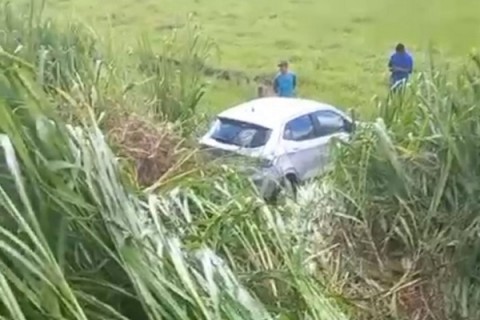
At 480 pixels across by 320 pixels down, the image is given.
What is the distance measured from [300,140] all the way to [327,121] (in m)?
0.26

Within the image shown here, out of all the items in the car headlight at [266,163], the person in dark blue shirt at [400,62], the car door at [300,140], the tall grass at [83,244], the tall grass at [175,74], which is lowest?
the car door at [300,140]

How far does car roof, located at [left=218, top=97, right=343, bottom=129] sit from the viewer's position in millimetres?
→ 6164

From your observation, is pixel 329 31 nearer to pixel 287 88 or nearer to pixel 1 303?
pixel 287 88

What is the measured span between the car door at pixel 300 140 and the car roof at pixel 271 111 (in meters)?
0.05

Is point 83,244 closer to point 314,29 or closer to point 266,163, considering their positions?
point 266,163

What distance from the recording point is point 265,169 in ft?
10.0

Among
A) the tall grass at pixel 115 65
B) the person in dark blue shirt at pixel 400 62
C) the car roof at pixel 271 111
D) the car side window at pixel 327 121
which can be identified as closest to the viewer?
the tall grass at pixel 115 65

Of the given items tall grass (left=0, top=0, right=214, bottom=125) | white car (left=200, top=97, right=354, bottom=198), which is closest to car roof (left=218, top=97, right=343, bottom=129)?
white car (left=200, top=97, right=354, bottom=198)

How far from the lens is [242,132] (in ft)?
19.8

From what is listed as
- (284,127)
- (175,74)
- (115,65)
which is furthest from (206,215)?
(284,127)

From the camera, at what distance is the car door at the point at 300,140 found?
5938 millimetres

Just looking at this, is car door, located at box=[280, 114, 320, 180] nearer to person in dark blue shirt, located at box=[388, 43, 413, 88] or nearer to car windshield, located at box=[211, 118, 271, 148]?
car windshield, located at box=[211, 118, 271, 148]

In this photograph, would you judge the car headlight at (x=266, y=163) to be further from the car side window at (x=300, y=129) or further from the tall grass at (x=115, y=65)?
the car side window at (x=300, y=129)

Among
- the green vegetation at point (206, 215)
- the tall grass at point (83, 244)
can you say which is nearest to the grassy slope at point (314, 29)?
the green vegetation at point (206, 215)
